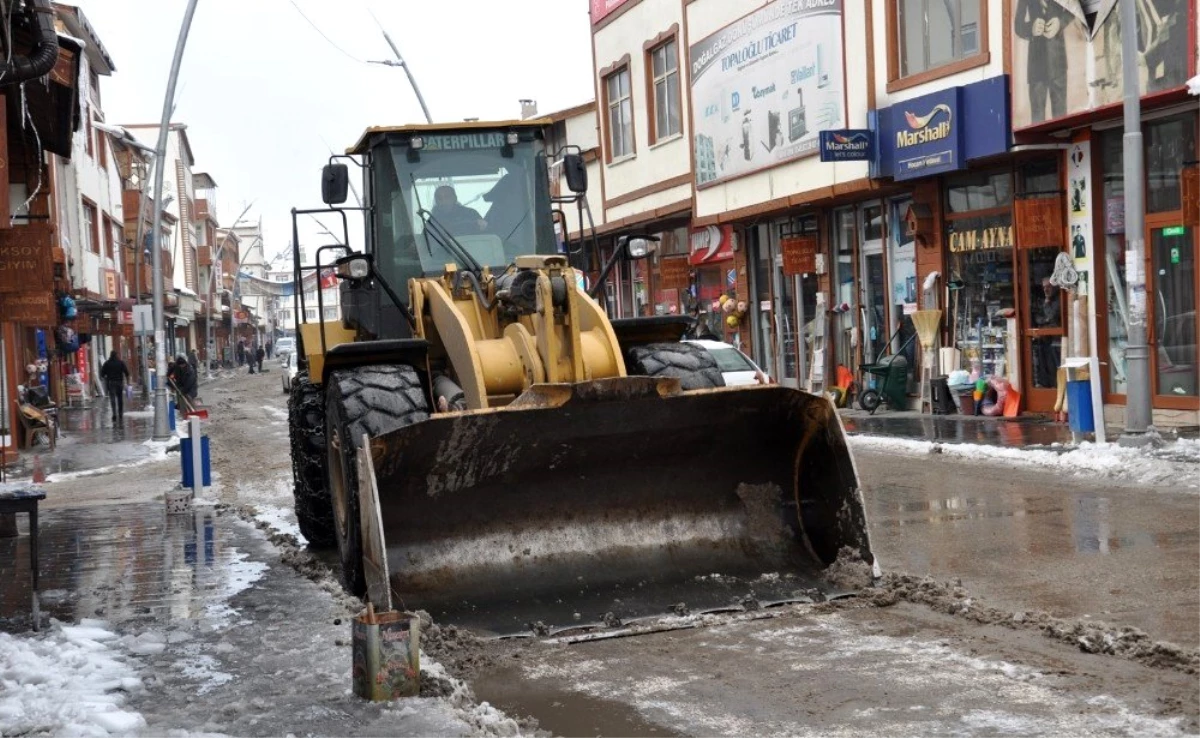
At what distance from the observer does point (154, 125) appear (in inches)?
3157

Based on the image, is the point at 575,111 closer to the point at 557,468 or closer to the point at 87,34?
the point at 87,34

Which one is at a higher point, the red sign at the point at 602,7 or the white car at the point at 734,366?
the red sign at the point at 602,7

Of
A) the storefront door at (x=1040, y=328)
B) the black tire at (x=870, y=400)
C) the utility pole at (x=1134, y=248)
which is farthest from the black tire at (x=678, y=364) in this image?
the black tire at (x=870, y=400)

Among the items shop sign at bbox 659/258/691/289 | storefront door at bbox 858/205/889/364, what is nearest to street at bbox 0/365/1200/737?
storefront door at bbox 858/205/889/364

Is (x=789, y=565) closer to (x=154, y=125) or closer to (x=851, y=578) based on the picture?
(x=851, y=578)

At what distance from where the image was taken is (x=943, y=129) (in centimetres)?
2077

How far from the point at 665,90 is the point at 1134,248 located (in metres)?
17.7

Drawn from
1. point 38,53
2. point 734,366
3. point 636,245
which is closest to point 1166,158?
point 734,366

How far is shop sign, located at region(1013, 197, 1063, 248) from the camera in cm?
1970

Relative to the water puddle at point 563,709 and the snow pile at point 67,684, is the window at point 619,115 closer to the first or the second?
the snow pile at point 67,684

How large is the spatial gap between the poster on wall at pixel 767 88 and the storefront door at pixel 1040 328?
15.4 ft

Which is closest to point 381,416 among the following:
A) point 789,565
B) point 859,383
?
point 789,565

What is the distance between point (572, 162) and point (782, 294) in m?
20.0

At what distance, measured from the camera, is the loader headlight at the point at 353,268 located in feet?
30.8
